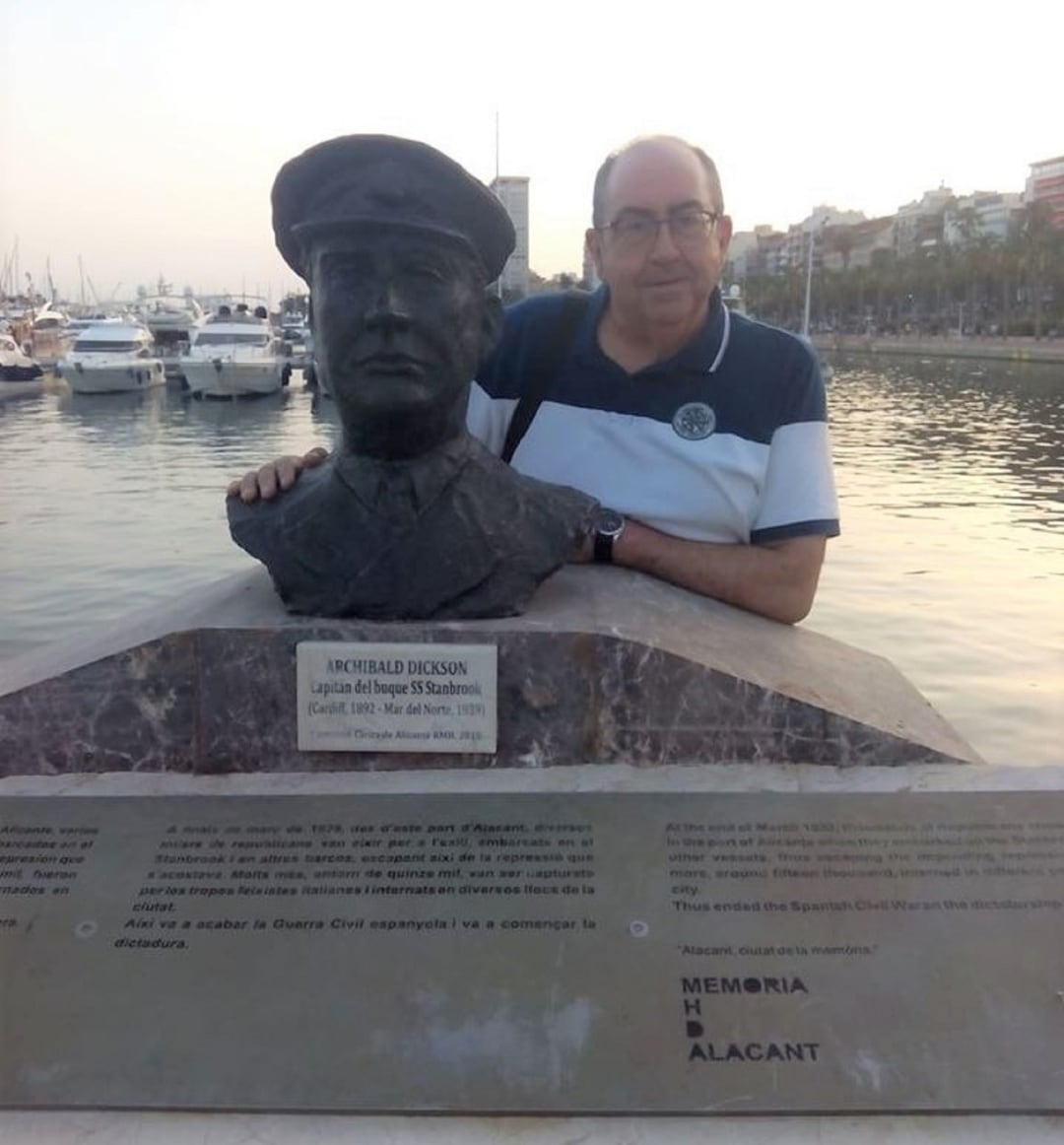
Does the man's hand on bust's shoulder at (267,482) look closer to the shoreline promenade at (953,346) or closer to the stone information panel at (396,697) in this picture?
the stone information panel at (396,697)

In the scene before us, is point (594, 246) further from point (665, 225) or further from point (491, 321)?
point (491, 321)

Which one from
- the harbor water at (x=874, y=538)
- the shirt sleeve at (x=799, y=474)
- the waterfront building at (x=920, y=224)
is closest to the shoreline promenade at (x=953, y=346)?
the waterfront building at (x=920, y=224)

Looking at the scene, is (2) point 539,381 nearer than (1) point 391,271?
No

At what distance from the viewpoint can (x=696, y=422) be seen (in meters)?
3.85

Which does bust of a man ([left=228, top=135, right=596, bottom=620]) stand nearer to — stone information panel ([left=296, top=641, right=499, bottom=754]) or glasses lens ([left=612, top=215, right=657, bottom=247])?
stone information panel ([left=296, top=641, right=499, bottom=754])

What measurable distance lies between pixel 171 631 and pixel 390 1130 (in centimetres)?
147

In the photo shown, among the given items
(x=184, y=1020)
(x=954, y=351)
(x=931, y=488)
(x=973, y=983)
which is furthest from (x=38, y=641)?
(x=954, y=351)

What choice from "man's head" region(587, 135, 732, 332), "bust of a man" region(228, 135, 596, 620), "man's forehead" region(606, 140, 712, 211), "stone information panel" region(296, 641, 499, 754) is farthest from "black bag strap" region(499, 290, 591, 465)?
"stone information panel" region(296, 641, 499, 754)

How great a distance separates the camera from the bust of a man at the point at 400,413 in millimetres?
3049

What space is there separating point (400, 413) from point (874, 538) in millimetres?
8636

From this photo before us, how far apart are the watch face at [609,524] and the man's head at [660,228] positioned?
25.4 inches

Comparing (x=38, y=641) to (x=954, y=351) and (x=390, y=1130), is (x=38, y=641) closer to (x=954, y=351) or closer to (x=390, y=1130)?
(x=390, y=1130)

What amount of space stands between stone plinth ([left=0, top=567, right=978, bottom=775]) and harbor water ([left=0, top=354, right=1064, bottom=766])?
1.89 m

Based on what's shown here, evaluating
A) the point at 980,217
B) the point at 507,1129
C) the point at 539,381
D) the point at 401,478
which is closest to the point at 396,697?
the point at 401,478
